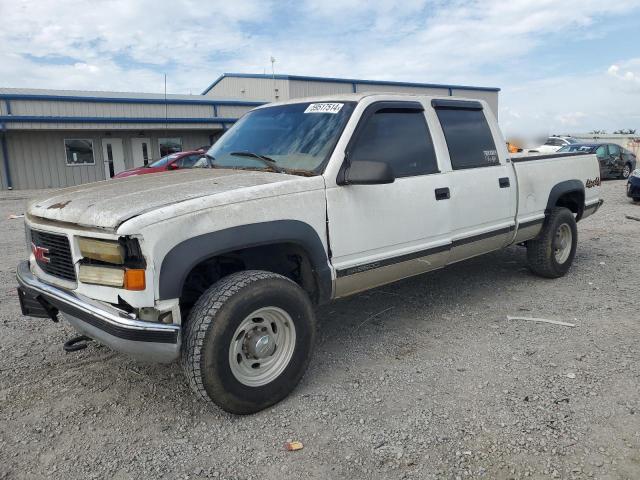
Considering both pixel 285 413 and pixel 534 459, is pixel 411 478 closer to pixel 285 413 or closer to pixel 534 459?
pixel 534 459

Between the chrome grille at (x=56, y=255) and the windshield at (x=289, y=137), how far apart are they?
54.0 inches

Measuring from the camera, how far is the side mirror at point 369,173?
329 centimetres

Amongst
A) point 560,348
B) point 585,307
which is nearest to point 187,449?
point 560,348

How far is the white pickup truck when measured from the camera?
106 inches

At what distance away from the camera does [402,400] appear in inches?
126

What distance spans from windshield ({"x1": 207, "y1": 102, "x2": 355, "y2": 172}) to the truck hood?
0.23 meters

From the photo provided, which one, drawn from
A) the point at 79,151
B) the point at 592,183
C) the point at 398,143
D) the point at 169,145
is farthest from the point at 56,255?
the point at 169,145

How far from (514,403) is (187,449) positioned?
196 cm

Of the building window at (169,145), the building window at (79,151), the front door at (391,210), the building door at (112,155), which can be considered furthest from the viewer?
the building window at (169,145)

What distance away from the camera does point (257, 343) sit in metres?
3.05

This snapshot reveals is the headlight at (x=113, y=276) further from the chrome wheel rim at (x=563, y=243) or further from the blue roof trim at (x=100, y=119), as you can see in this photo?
the blue roof trim at (x=100, y=119)

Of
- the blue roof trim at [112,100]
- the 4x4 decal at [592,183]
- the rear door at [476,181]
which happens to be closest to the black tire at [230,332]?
the rear door at [476,181]

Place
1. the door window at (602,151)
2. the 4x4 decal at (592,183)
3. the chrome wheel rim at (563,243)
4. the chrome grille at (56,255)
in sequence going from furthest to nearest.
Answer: the door window at (602,151) → the 4x4 decal at (592,183) → the chrome wheel rim at (563,243) → the chrome grille at (56,255)

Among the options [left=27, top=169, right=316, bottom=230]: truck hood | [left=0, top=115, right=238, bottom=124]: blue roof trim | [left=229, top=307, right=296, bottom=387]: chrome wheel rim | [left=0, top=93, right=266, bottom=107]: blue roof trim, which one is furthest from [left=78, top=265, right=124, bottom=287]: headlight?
[left=0, top=93, right=266, bottom=107]: blue roof trim
